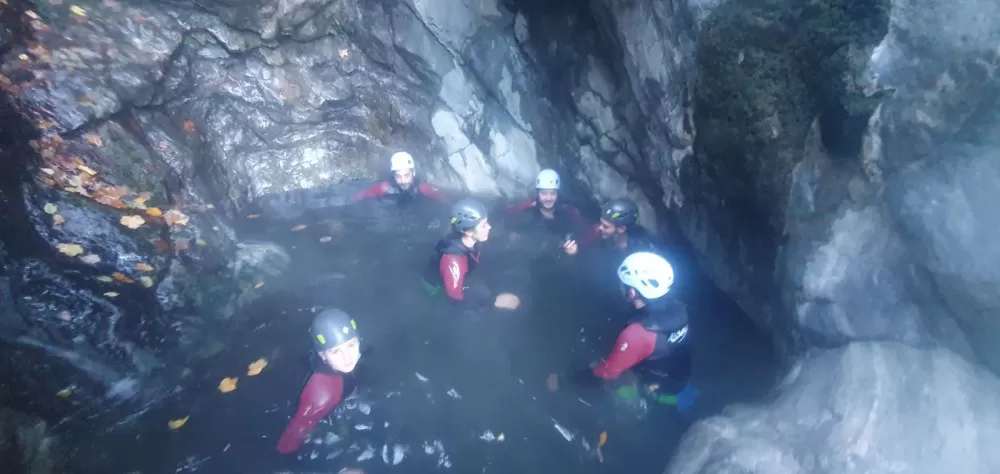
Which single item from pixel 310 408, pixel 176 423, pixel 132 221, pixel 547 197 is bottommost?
pixel 176 423

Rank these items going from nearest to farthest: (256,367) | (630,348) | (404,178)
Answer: (630,348), (256,367), (404,178)

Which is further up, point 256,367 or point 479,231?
point 479,231

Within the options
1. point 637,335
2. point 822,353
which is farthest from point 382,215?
point 822,353

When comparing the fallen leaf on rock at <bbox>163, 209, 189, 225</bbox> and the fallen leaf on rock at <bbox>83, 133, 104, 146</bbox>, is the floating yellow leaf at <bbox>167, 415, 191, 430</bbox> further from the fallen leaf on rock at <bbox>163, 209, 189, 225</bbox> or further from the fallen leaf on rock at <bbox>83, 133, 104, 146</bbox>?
A: the fallen leaf on rock at <bbox>83, 133, 104, 146</bbox>

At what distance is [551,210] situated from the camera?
9.23 metres

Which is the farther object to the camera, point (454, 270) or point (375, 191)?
point (375, 191)

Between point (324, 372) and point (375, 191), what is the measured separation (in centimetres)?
510

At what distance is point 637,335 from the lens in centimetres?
554

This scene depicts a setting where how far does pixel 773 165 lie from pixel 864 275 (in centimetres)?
126

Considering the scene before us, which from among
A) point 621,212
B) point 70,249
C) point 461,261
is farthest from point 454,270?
point 70,249

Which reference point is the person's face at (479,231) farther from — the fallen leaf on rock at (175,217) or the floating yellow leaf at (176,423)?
the fallen leaf on rock at (175,217)

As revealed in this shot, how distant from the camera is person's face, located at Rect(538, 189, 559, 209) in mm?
8977

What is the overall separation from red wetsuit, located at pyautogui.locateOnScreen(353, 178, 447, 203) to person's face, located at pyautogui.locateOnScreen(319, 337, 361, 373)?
15.3ft

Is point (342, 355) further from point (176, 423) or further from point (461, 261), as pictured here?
point (461, 261)
